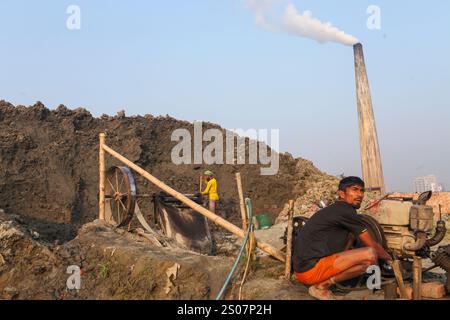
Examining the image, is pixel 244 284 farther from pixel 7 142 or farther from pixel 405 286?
pixel 7 142

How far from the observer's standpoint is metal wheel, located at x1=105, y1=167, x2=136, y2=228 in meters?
8.38

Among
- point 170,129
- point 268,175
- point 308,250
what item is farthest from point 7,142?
point 308,250

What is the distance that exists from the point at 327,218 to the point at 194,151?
21506 mm

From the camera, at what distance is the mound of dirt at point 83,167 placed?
62.6ft

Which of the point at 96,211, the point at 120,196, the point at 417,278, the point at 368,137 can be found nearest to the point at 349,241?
the point at 417,278

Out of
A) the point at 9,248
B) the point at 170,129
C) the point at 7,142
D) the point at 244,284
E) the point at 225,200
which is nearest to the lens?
the point at 244,284

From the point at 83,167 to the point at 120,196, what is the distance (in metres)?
13.7

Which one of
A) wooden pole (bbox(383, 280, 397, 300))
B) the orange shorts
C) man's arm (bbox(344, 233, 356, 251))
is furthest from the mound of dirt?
wooden pole (bbox(383, 280, 397, 300))

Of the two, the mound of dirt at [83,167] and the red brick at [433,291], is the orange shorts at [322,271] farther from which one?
the mound of dirt at [83,167]

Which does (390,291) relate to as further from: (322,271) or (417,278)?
(322,271)

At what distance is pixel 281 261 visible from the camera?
19.7ft

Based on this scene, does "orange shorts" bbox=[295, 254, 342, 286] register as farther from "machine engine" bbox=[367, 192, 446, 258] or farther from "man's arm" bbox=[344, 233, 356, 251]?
"machine engine" bbox=[367, 192, 446, 258]

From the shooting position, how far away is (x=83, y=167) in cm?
2173

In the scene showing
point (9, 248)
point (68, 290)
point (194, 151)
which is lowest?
point (68, 290)
